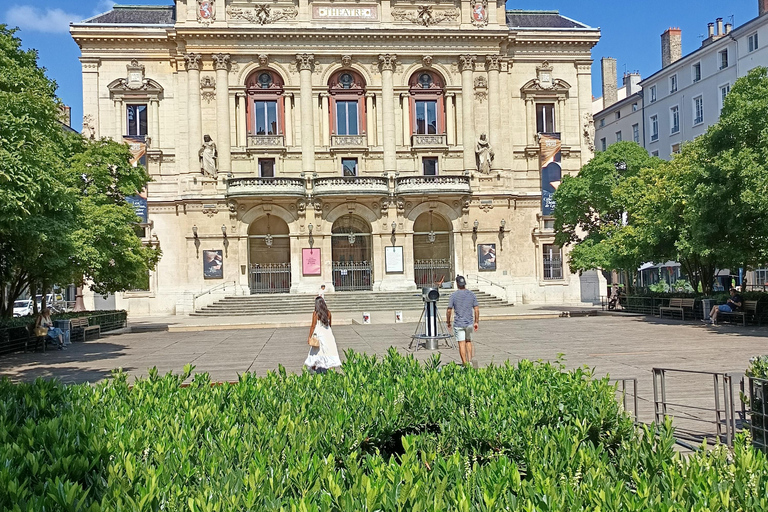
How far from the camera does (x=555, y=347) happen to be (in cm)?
2031

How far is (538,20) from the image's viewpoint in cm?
5119

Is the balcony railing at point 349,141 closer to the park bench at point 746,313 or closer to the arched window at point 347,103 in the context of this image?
the arched window at point 347,103

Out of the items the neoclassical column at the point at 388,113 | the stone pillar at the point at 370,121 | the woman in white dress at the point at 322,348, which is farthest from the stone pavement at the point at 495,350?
the stone pillar at the point at 370,121

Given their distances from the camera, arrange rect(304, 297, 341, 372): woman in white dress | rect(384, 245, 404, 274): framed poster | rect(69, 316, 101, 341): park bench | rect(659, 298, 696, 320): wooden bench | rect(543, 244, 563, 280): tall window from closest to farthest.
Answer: rect(304, 297, 341, 372): woman in white dress → rect(69, 316, 101, 341): park bench → rect(659, 298, 696, 320): wooden bench → rect(384, 245, 404, 274): framed poster → rect(543, 244, 563, 280): tall window

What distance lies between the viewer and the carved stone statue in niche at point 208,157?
44531 mm

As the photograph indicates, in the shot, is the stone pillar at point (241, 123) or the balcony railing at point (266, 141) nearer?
the stone pillar at point (241, 123)

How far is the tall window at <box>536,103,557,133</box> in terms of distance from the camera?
4912 centimetres

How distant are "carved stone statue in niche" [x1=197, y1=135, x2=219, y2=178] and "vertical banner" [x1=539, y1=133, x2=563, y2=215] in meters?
22.9

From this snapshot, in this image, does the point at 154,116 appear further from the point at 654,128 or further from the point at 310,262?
the point at 654,128

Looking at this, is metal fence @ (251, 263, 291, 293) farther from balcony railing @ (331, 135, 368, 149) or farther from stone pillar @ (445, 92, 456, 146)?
stone pillar @ (445, 92, 456, 146)

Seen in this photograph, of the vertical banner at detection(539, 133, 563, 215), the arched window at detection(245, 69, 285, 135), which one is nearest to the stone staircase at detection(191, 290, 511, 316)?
the vertical banner at detection(539, 133, 563, 215)

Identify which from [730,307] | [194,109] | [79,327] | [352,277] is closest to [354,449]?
[79,327]

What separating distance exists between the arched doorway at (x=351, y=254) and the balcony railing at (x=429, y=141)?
663 centimetres

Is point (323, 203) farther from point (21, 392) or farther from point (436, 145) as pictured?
point (21, 392)
